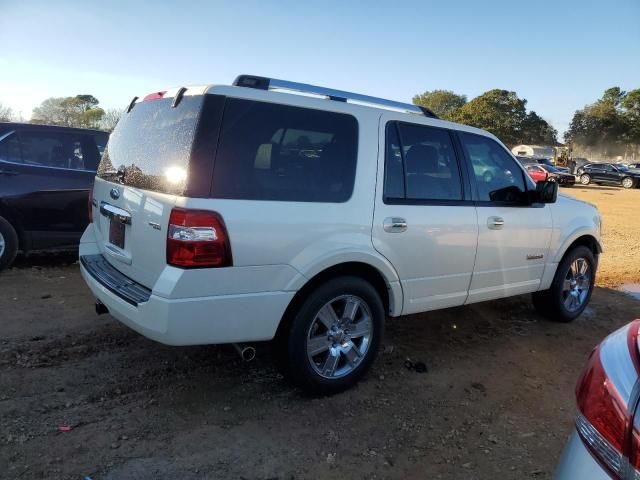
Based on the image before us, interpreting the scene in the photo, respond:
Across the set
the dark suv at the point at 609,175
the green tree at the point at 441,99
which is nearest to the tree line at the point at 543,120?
the green tree at the point at 441,99

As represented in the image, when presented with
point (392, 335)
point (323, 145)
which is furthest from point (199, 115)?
point (392, 335)

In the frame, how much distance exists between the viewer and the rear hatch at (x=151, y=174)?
110 inches

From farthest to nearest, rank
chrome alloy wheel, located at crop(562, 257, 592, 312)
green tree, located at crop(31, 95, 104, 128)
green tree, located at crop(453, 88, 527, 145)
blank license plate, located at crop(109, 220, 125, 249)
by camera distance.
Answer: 1. green tree, located at crop(453, 88, 527, 145)
2. green tree, located at crop(31, 95, 104, 128)
3. chrome alloy wheel, located at crop(562, 257, 592, 312)
4. blank license plate, located at crop(109, 220, 125, 249)

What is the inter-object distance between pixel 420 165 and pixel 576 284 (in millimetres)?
2725

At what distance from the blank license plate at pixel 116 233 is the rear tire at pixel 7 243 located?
2.89m

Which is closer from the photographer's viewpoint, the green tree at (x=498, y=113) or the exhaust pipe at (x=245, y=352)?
the exhaust pipe at (x=245, y=352)

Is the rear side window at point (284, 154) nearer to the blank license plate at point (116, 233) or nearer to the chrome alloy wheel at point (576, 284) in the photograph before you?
the blank license plate at point (116, 233)

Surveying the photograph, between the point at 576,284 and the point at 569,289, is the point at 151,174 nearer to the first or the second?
the point at 569,289

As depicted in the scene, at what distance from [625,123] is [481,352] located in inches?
3695

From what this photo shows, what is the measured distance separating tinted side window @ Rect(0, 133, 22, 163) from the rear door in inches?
176

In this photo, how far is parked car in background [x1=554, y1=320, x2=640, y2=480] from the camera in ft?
4.32

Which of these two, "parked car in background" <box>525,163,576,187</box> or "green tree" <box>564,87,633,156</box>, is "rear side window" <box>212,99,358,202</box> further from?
"green tree" <box>564,87,633,156</box>

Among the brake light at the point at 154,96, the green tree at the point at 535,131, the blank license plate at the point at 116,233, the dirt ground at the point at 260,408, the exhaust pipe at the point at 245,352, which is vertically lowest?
the dirt ground at the point at 260,408

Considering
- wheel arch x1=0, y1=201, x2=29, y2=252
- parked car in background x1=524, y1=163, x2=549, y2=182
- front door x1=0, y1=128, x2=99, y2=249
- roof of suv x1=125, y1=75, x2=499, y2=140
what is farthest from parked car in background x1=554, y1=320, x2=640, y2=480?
parked car in background x1=524, y1=163, x2=549, y2=182
